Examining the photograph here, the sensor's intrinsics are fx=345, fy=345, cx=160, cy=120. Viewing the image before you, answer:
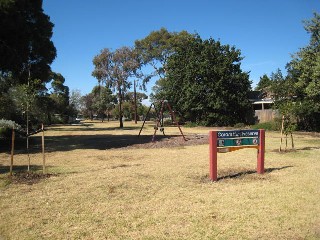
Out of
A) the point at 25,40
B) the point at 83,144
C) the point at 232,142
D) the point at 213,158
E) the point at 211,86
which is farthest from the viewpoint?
the point at 211,86

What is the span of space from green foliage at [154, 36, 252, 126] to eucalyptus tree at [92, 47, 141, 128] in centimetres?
608

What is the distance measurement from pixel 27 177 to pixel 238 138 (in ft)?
18.4

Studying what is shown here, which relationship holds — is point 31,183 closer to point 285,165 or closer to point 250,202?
point 250,202

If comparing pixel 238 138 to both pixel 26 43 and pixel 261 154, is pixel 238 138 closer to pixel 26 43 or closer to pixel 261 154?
pixel 261 154

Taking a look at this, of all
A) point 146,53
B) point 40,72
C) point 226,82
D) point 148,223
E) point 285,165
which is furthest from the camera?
point 146,53

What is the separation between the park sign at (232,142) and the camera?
855cm

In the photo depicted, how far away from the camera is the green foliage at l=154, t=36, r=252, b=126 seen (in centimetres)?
3778

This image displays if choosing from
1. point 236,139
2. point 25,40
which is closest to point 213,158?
point 236,139

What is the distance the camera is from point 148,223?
216 inches

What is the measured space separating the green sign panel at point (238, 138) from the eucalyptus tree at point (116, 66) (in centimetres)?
3456

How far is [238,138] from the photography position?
356 inches

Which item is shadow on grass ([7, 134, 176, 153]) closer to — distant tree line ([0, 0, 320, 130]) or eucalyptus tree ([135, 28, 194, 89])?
distant tree line ([0, 0, 320, 130])

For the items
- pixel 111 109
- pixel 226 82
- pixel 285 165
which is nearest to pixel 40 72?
pixel 285 165

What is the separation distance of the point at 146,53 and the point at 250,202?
48.2 meters
